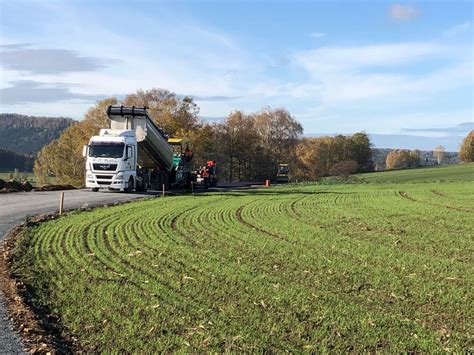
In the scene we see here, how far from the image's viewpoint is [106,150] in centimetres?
2812

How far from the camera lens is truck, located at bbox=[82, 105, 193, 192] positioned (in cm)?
2805

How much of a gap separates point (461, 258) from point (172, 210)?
1109cm

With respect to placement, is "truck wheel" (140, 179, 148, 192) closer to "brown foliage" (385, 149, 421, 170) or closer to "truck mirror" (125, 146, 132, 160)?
"truck mirror" (125, 146, 132, 160)

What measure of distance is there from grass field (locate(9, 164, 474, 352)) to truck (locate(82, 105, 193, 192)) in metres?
12.5

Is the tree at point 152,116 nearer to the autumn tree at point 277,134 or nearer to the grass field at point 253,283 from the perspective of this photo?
the autumn tree at point 277,134

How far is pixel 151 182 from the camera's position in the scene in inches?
1298

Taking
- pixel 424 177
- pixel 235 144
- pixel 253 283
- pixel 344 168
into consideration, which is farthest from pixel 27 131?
pixel 253 283

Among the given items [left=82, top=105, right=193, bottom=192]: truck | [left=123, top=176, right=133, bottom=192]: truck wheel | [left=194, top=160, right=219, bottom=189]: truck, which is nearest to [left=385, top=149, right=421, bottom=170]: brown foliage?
[left=194, top=160, right=219, bottom=189]: truck

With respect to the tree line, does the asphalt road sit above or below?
below

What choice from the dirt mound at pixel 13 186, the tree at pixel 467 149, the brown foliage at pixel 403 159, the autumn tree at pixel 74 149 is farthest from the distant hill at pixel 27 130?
the dirt mound at pixel 13 186

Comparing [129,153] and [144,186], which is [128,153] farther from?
[144,186]

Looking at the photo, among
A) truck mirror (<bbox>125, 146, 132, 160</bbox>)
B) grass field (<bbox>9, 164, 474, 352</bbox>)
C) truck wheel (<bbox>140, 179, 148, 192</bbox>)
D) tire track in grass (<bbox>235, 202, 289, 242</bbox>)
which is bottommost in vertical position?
grass field (<bbox>9, 164, 474, 352</bbox>)

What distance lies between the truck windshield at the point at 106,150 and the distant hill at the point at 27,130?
106 m

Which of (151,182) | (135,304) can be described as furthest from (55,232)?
(151,182)
